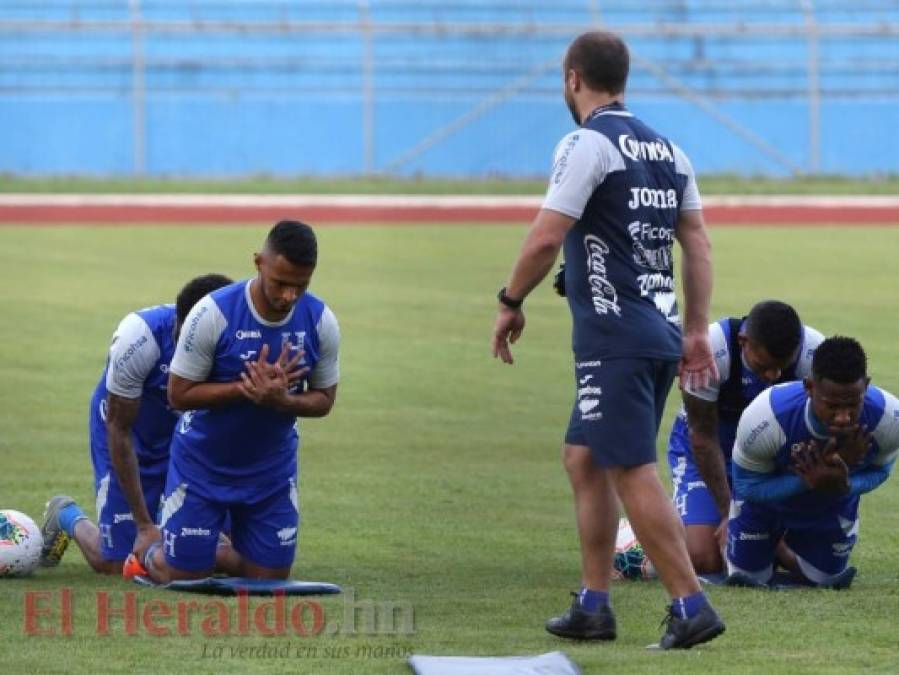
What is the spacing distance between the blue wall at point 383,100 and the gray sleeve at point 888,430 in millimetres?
30756

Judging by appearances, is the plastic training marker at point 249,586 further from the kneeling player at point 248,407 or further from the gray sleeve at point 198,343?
the gray sleeve at point 198,343

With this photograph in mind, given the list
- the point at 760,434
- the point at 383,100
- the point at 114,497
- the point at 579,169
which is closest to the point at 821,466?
the point at 760,434

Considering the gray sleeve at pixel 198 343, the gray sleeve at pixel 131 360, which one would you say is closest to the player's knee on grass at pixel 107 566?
the gray sleeve at pixel 131 360

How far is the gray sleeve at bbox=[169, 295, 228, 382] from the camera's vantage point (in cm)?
732

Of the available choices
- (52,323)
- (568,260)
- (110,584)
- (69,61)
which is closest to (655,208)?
(568,260)

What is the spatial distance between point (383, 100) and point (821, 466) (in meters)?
32.7

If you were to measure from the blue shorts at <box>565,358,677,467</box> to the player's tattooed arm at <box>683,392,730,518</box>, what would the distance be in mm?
1617

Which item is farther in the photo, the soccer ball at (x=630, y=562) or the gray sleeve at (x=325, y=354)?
the soccer ball at (x=630, y=562)

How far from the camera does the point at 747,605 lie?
7059 mm

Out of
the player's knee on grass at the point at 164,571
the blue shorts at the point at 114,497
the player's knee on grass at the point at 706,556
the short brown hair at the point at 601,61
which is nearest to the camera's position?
the short brown hair at the point at 601,61

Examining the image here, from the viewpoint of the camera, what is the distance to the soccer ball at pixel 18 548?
309 inches

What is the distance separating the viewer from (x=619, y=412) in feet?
20.1

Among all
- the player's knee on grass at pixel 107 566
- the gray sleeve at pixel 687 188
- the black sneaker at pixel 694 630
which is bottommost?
the player's knee on grass at pixel 107 566

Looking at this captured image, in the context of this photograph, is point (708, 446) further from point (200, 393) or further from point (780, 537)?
point (200, 393)
